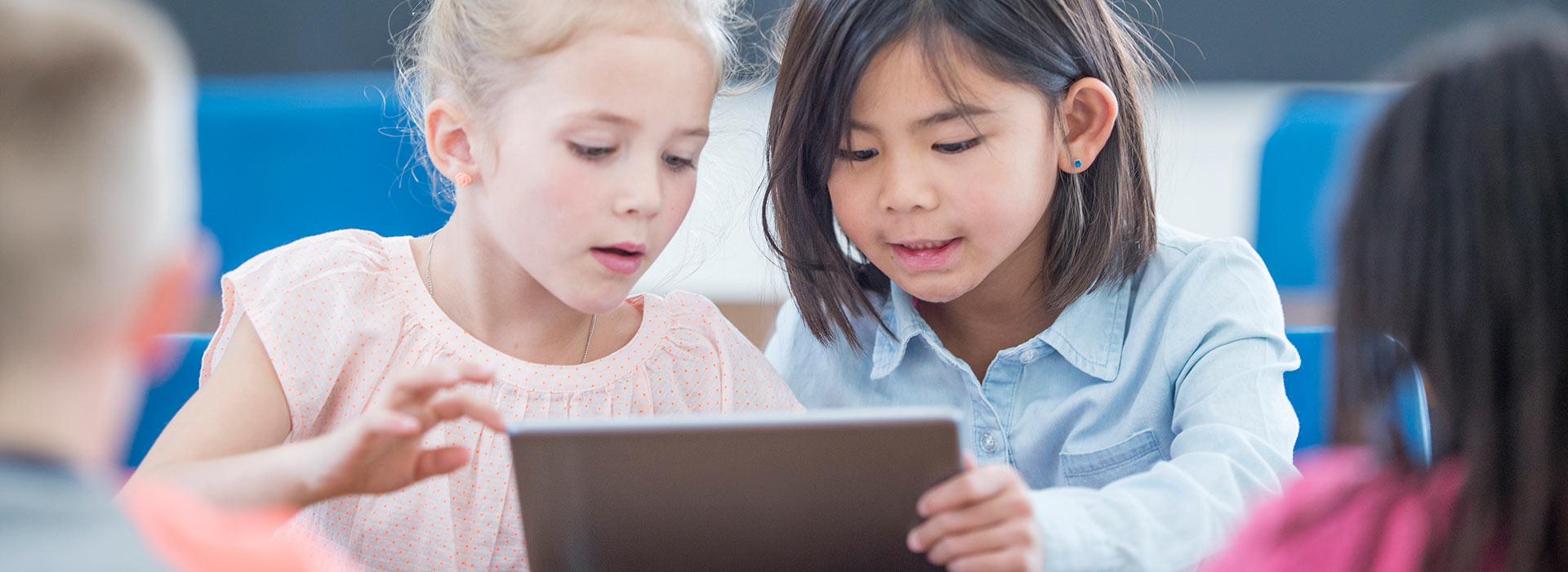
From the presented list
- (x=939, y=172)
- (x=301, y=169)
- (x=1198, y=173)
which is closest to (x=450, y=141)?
(x=939, y=172)

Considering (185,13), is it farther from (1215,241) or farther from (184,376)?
(1215,241)

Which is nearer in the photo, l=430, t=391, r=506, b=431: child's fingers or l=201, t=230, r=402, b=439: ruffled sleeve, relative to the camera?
l=430, t=391, r=506, b=431: child's fingers

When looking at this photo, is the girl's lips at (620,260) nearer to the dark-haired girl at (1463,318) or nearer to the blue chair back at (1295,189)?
the dark-haired girl at (1463,318)

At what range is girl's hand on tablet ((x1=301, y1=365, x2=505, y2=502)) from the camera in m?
0.70

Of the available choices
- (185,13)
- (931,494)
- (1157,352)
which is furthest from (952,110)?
(185,13)

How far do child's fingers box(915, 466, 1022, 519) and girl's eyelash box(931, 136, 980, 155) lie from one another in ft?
1.18

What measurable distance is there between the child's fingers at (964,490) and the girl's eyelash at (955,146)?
36 centimetres

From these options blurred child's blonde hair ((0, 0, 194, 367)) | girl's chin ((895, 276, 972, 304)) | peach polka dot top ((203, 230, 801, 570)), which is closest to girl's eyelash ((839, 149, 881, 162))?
girl's chin ((895, 276, 972, 304))

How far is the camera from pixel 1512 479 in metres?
0.49

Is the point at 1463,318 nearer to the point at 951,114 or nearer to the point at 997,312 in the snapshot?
the point at 951,114

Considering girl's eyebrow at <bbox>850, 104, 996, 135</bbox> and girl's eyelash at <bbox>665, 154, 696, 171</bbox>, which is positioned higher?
girl's eyebrow at <bbox>850, 104, 996, 135</bbox>

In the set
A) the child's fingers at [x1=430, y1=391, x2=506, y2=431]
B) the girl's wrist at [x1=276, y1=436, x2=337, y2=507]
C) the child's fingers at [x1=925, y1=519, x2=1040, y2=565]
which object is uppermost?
the child's fingers at [x1=430, y1=391, x2=506, y2=431]

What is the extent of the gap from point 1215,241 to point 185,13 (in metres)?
1.64

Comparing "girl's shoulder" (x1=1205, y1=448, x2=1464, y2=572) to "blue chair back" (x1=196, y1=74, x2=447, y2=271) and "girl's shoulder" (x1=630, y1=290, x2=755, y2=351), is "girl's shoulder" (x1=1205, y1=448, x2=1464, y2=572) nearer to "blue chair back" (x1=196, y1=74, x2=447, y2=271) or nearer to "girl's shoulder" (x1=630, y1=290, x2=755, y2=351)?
"girl's shoulder" (x1=630, y1=290, x2=755, y2=351)
